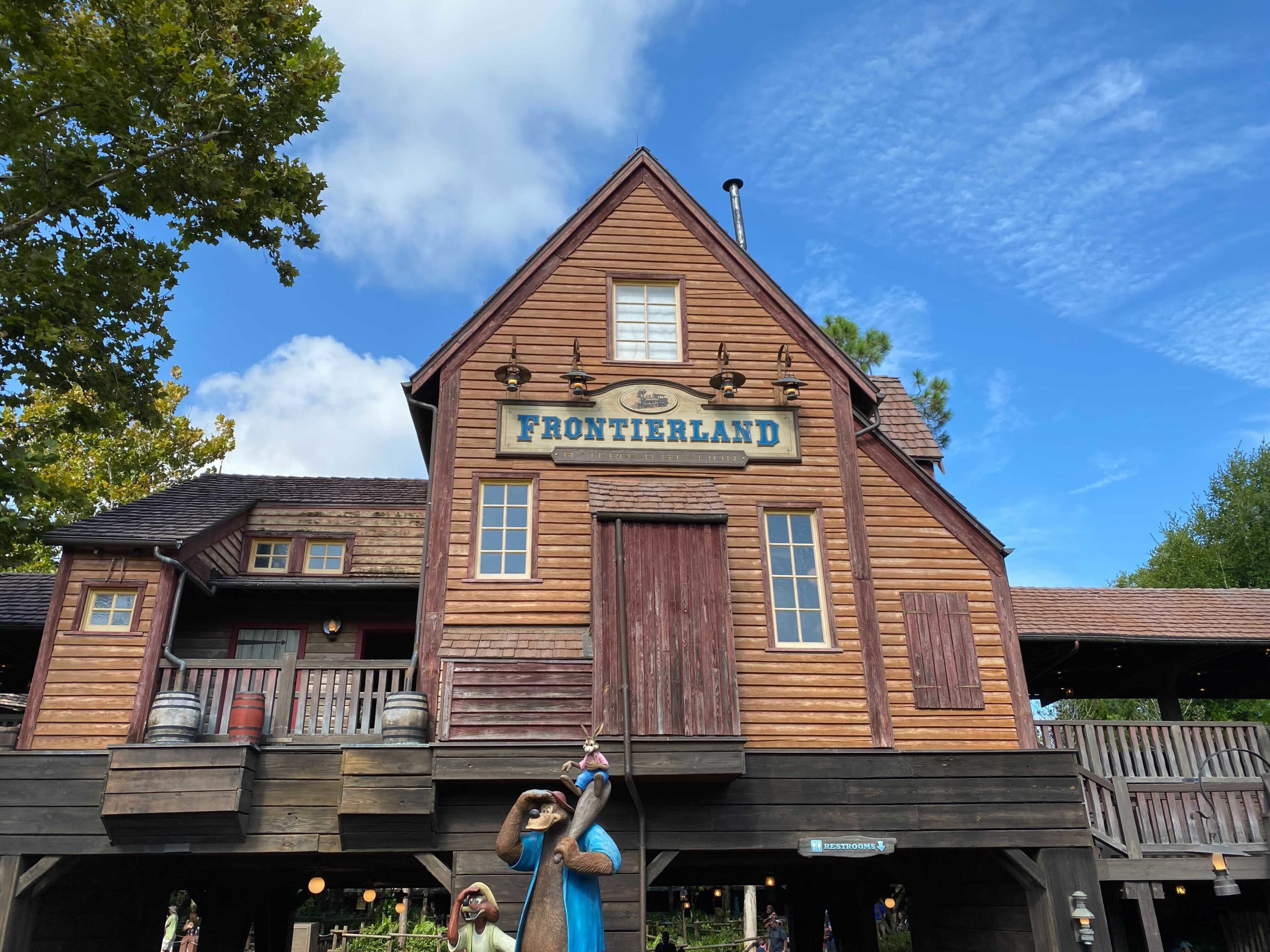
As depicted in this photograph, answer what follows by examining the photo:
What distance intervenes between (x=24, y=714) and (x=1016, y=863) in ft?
38.7

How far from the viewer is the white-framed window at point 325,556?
1449 centimetres

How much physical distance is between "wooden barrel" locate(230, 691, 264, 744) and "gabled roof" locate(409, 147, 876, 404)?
14.3ft

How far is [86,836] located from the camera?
32.5ft

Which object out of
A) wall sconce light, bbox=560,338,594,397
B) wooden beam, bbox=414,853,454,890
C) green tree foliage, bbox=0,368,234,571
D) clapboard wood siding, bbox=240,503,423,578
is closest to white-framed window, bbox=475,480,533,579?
wall sconce light, bbox=560,338,594,397

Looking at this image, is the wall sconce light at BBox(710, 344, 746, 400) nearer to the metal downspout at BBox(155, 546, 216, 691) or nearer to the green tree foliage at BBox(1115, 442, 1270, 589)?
the metal downspout at BBox(155, 546, 216, 691)

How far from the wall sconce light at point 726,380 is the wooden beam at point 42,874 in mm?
9221

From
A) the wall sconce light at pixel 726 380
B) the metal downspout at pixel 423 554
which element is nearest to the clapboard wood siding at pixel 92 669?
the metal downspout at pixel 423 554

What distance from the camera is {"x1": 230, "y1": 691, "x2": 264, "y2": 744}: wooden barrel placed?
1026cm

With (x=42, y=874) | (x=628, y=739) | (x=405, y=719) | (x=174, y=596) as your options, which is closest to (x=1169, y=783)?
(x=628, y=739)

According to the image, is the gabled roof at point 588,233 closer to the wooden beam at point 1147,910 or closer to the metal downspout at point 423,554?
the metal downspout at point 423,554

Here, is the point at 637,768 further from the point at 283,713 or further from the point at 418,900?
the point at 418,900

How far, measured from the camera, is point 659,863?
10.2 meters

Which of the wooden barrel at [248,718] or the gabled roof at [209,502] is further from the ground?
the gabled roof at [209,502]

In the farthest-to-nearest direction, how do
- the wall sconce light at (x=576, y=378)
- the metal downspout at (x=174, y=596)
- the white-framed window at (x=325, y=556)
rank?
the white-framed window at (x=325, y=556), the wall sconce light at (x=576, y=378), the metal downspout at (x=174, y=596)
